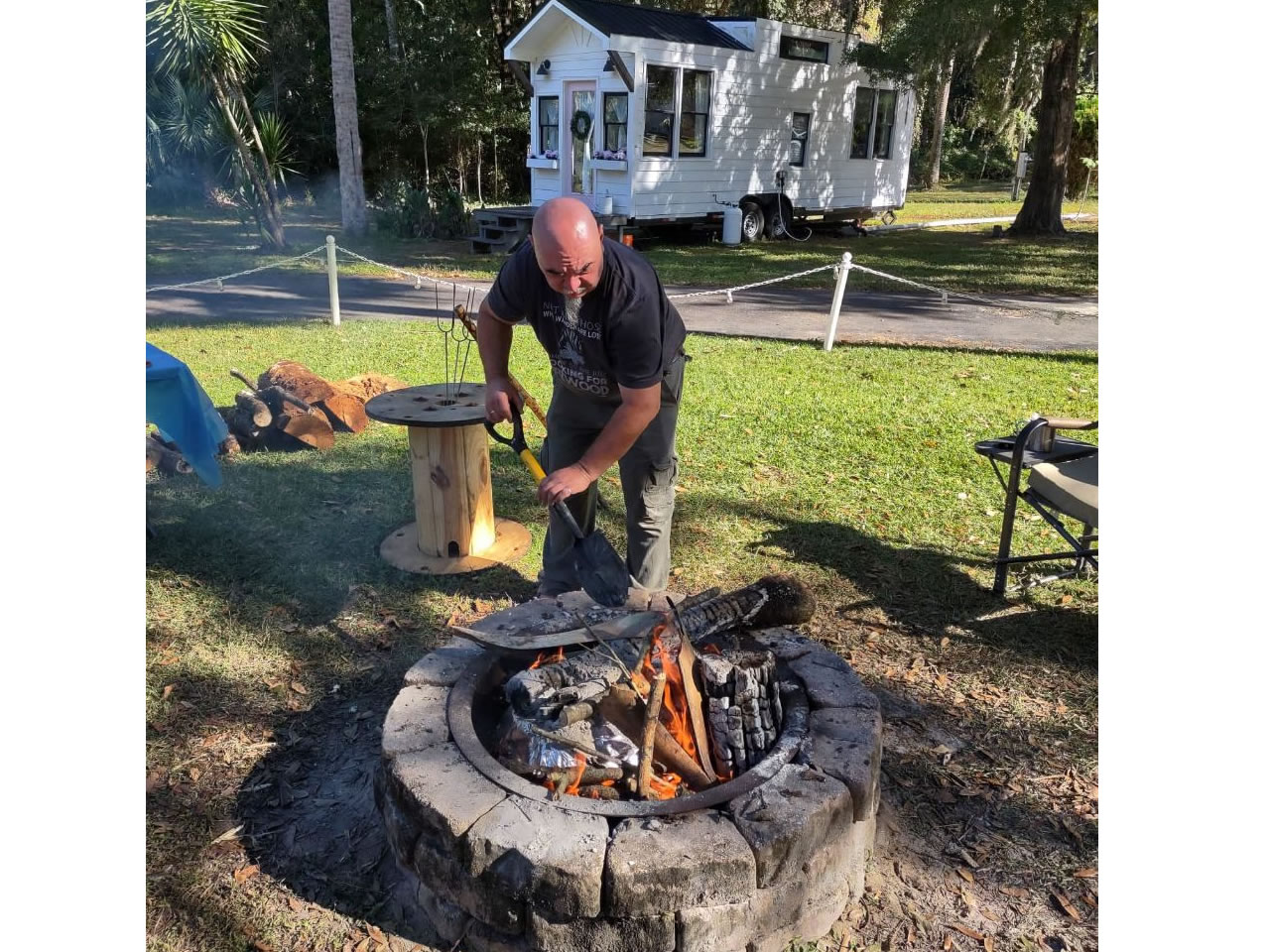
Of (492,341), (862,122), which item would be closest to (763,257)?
(862,122)

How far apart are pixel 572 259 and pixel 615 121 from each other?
1361cm

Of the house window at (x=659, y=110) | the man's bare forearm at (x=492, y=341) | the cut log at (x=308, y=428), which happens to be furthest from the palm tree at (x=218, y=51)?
the man's bare forearm at (x=492, y=341)

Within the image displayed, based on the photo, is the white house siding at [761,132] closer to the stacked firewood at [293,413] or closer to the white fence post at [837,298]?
the white fence post at [837,298]

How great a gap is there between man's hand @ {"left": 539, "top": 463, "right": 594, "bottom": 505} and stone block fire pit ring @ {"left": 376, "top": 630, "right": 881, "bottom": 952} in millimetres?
754

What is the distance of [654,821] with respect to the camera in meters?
2.32

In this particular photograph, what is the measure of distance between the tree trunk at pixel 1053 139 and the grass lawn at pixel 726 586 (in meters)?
11.1

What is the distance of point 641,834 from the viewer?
7.45 feet

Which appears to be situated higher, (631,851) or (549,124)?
(549,124)

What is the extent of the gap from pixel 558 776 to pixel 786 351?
718cm

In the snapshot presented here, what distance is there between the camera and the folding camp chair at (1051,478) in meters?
4.07

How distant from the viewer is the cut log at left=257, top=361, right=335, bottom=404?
6465 mm

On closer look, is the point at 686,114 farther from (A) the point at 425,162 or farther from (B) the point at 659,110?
(A) the point at 425,162

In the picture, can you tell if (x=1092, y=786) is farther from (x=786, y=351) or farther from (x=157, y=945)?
(x=786, y=351)

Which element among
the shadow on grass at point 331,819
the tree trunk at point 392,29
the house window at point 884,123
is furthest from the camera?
the tree trunk at point 392,29
